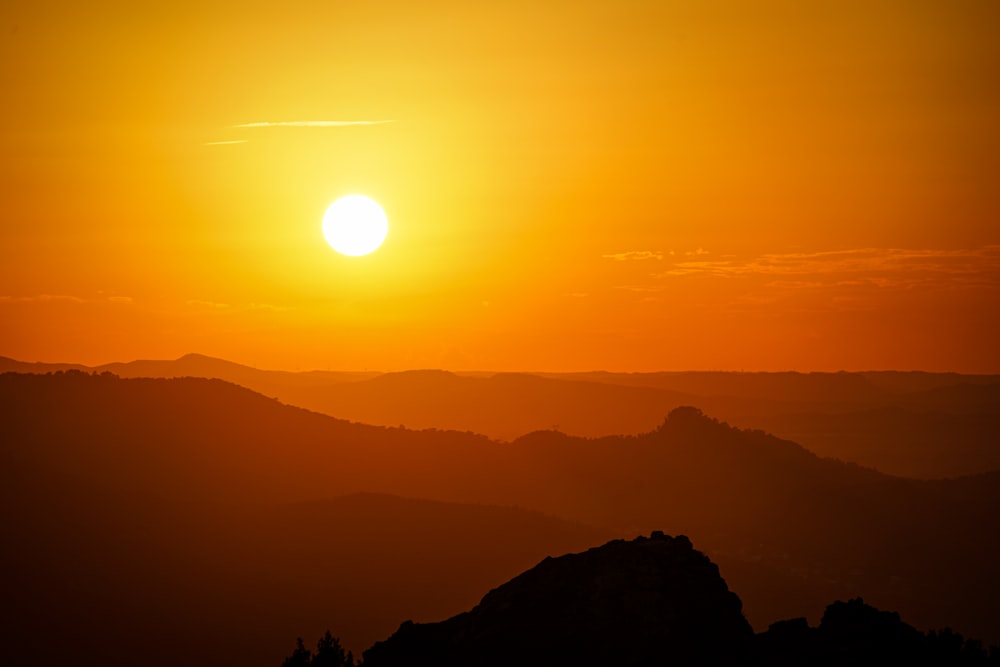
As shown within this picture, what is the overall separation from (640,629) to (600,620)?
1.24m

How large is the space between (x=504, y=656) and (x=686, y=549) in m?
7.06

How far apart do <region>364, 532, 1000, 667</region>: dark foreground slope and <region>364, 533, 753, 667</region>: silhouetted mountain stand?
0.10ft

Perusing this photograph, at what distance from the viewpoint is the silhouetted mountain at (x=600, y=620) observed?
34.3 meters

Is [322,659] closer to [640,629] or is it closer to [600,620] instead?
[600,620]

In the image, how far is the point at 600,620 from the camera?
34.9 m

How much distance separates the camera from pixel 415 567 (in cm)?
16962

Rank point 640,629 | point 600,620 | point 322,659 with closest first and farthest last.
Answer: point 640,629 < point 600,620 < point 322,659

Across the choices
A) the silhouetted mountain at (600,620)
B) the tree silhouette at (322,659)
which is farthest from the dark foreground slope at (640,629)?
the tree silhouette at (322,659)

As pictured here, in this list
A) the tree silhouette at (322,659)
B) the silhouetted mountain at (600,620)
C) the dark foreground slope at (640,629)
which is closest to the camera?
the dark foreground slope at (640,629)

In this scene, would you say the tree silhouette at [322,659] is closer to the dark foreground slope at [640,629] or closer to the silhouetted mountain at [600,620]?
the silhouetted mountain at [600,620]

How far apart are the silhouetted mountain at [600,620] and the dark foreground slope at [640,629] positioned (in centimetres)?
3

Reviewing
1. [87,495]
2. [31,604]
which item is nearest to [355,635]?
[31,604]

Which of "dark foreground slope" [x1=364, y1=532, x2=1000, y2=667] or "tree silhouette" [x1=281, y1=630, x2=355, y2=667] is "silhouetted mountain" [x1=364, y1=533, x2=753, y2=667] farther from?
"tree silhouette" [x1=281, y1=630, x2=355, y2=667]

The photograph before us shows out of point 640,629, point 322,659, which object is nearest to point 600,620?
point 640,629
